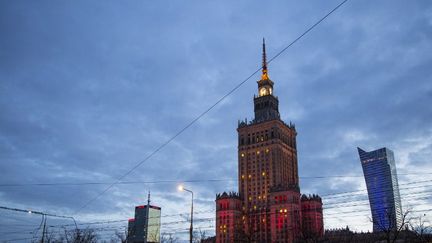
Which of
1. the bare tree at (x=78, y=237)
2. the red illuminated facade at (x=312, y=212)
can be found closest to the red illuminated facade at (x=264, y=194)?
the red illuminated facade at (x=312, y=212)

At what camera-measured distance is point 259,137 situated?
7726 inches

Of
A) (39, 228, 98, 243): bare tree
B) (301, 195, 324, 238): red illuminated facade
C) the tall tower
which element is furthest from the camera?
(301, 195, 324, 238): red illuminated facade

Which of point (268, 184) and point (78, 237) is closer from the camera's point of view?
point (78, 237)

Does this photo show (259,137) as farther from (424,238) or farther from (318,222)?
(424,238)

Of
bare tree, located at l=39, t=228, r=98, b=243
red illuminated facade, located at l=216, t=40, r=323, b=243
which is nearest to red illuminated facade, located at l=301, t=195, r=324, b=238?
red illuminated facade, located at l=216, t=40, r=323, b=243

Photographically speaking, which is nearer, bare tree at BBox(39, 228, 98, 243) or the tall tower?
bare tree at BBox(39, 228, 98, 243)

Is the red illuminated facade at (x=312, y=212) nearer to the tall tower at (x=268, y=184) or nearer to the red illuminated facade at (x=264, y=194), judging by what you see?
the red illuminated facade at (x=264, y=194)

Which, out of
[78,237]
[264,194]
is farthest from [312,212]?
[78,237]

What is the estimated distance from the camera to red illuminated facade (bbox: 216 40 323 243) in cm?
16685

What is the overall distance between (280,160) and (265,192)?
17.2 metres

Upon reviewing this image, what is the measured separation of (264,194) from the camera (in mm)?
181375

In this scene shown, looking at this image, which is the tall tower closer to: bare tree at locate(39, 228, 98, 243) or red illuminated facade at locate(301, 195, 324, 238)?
red illuminated facade at locate(301, 195, 324, 238)

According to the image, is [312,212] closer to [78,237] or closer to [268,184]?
[268,184]

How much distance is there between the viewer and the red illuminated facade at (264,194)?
167 metres
